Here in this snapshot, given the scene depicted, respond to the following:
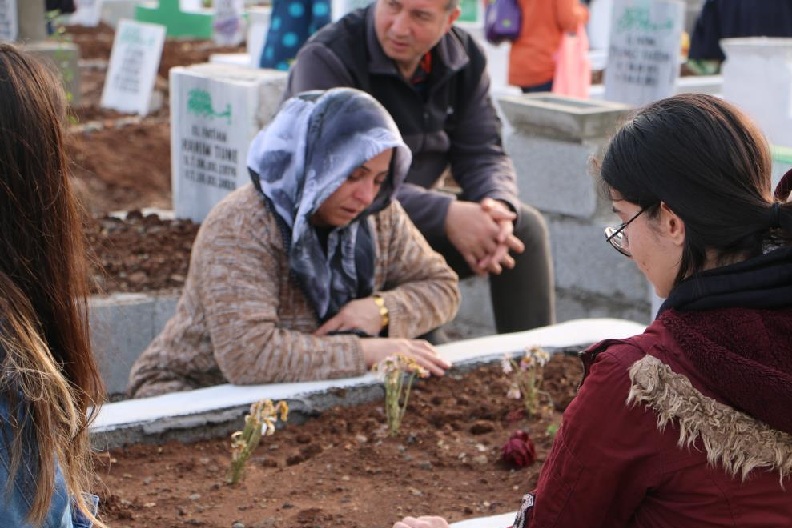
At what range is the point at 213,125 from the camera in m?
6.36

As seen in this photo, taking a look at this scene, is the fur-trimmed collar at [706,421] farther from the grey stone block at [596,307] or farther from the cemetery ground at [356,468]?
the grey stone block at [596,307]

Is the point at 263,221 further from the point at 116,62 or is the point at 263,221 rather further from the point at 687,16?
the point at 687,16

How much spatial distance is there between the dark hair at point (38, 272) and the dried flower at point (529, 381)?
1977mm

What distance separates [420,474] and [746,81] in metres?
4.98

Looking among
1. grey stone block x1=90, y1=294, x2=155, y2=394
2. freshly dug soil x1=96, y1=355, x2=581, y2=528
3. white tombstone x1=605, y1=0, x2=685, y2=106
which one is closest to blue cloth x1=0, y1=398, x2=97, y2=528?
freshly dug soil x1=96, y1=355, x2=581, y2=528

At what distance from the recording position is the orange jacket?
8.84 metres

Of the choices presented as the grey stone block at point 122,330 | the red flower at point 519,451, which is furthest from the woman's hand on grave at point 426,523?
the grey stone block at point 122,330

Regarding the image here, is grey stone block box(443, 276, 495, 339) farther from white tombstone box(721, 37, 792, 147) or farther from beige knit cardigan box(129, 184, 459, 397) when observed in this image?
beige knit cardigan box(129, 184, 459, 397)

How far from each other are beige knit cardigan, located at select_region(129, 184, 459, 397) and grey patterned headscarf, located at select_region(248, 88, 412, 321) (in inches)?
2.4

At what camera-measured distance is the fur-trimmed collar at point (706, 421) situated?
6.66ft

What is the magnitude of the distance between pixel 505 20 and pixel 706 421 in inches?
279

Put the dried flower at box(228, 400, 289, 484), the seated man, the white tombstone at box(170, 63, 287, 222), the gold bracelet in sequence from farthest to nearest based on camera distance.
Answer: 1. the white tombstone at box(170, 63, 287, 222)
2. the seated man
3. the gold bracelet
4. the dried flower at box(228, 400, 289, 484)

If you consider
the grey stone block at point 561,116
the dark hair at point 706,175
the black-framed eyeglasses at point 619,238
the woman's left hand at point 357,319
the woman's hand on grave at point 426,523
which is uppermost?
the dark hair at point 706,175

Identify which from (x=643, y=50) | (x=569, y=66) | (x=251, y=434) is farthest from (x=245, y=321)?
(x=643, y=50)
